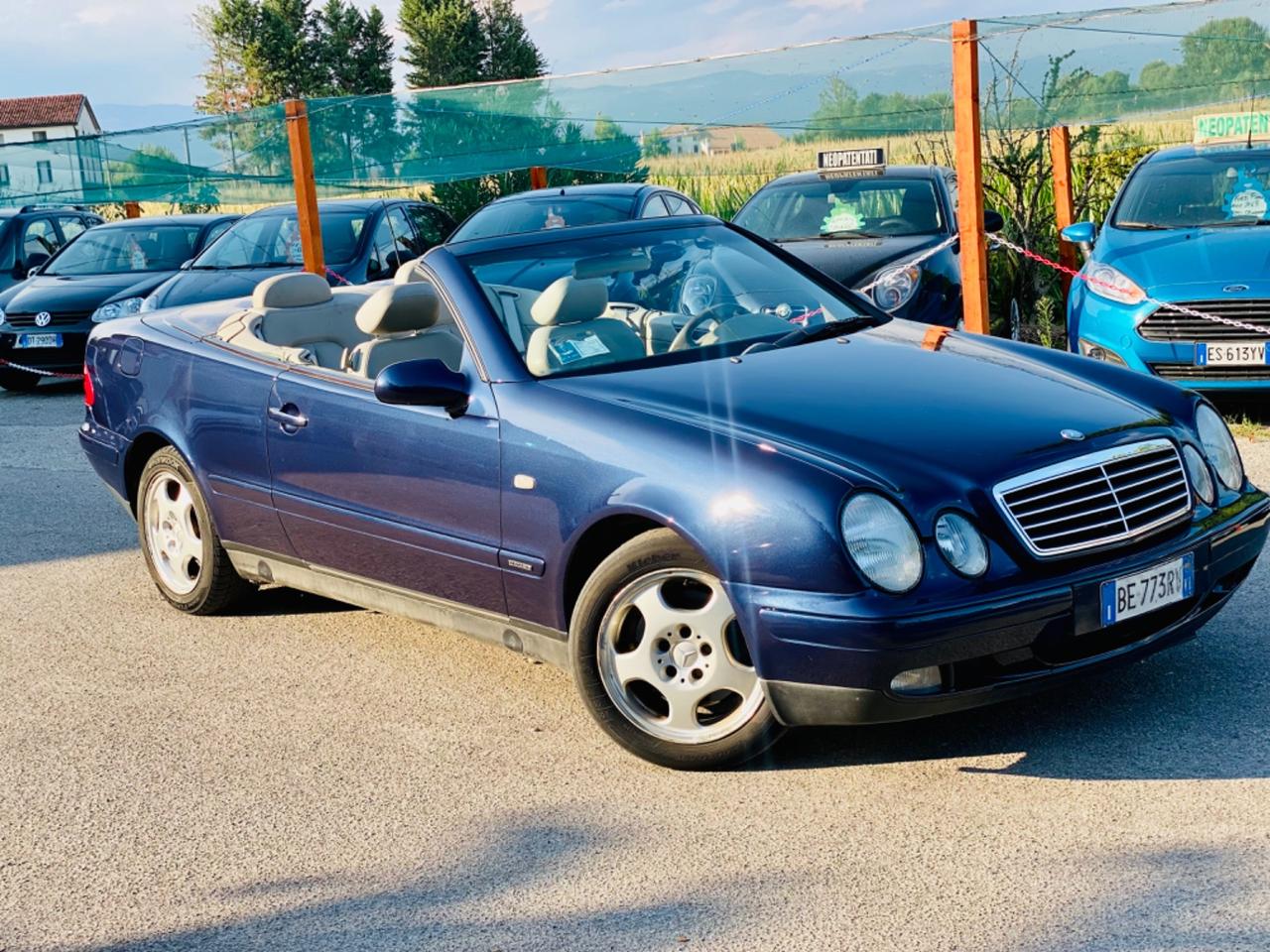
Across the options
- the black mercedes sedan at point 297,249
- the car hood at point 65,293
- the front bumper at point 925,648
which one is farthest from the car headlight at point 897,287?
the car hood at point 65,293

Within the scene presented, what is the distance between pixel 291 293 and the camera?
6441 mm

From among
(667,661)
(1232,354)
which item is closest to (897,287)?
(1232,354)

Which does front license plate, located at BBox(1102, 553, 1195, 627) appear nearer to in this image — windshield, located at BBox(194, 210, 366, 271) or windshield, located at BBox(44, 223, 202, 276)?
windshield, located at BBox(194, 210, 366, 271)

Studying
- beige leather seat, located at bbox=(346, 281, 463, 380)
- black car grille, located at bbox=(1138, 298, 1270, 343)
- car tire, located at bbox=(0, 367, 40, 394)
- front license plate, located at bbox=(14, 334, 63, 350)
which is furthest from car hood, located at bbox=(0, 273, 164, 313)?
beige leather seat, located at bbox=(346, 281, 463, 380)

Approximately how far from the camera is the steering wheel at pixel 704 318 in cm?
521

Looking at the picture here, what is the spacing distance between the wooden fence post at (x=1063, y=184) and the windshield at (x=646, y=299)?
7.14m

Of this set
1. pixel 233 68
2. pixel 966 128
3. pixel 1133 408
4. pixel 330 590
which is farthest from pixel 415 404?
pixel 233 68

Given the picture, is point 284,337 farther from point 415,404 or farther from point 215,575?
point 415,404

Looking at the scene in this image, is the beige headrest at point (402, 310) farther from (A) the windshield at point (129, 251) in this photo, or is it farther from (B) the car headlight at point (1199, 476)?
(A) the windshield at point (129, 251)

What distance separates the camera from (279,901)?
12.4ft

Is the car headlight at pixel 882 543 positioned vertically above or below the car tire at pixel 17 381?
above

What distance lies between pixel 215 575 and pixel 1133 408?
3.53 meters

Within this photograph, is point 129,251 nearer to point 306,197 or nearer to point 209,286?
point 209,286

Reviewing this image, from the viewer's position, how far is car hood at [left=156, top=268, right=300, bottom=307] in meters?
13.2
